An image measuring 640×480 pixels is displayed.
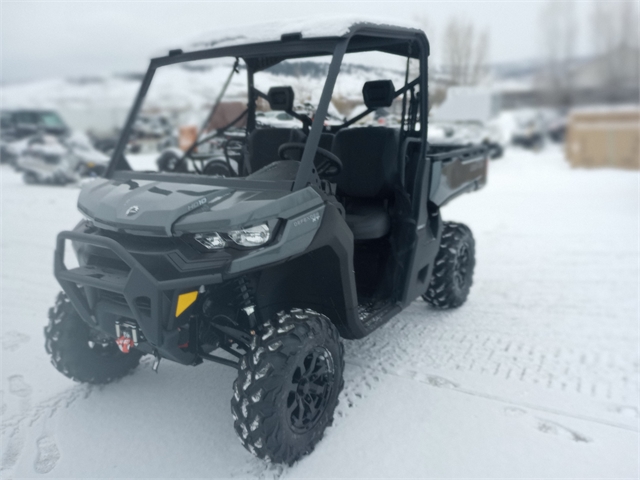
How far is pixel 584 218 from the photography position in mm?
7320

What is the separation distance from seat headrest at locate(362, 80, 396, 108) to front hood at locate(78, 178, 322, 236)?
38.7 inches

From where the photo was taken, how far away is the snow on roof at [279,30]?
2.60m

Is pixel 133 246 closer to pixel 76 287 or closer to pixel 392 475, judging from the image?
pixel 76 287

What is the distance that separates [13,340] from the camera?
146 inches

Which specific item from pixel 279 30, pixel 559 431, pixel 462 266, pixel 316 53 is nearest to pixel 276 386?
pixel 559 431

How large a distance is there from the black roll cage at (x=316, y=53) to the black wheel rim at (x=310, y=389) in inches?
31.2

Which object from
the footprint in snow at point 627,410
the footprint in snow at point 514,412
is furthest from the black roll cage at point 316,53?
the footprint in snow at point 627,410

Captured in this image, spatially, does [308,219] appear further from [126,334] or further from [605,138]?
[605,138]

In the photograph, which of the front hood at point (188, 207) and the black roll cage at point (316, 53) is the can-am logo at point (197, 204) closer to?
the front hood at point (188, 207)

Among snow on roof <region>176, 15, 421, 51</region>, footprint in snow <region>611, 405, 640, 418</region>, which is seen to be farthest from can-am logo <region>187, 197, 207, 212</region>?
footprint in snow <region>611, 405, 640, 418</region>

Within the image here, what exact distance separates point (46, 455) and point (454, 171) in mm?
3014

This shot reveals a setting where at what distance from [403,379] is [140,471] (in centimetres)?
149

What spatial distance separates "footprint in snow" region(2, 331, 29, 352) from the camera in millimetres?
3611

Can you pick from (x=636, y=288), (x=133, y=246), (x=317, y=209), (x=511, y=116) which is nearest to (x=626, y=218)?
(x=636, y=288)
